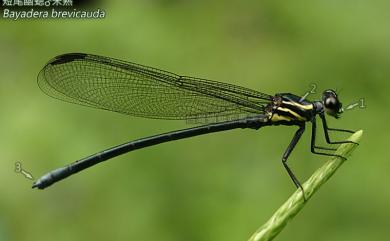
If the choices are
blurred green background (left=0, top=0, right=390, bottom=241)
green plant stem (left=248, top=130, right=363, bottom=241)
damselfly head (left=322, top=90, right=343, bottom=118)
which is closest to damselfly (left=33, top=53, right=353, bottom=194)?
damselfly head (left=322, top=90, right=343, bottom=118)

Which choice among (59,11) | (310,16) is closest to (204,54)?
(310,16)

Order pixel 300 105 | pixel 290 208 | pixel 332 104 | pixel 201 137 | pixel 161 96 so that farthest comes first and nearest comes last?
1. pixel 201 137
2. pixel 161 96
3. pixel 300 105
4. pixel 332 104
5. pixel 290 208

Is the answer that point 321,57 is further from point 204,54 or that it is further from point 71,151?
point 71,151

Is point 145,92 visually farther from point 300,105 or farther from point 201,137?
point 201,137

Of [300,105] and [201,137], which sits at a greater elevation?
[300,105]

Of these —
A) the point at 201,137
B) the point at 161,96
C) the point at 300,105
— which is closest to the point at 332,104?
the point at 300,105

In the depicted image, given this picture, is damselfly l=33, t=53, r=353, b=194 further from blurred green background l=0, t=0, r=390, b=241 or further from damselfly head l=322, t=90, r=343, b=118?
blurred green background l=0, t=0, r=390, b=241
